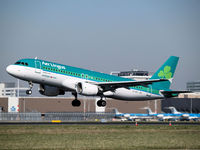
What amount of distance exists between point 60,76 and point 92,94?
6.19 m

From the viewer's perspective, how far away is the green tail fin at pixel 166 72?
224 feet

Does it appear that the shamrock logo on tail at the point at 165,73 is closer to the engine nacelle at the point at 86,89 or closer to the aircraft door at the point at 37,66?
the engine nacelle at the point at 86,89

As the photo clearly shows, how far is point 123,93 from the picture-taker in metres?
63.4

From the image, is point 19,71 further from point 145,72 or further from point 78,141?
point 145,72

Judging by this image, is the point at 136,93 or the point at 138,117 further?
the point at 138,117

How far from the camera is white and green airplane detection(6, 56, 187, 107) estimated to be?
5081cm

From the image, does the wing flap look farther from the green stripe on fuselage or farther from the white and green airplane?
the green stripe on fuselage

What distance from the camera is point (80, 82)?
179 ft

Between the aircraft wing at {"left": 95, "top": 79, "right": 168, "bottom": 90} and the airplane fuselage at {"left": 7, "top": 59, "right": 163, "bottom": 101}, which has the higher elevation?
the airplane fuselage at {"left": 7, "top": 59, "right": 163, "bottom": 101}

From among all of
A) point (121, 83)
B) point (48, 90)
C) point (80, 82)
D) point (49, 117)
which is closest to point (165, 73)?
point (121, 83)

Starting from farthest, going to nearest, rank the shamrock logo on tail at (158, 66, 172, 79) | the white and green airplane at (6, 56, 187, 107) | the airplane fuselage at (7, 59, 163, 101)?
1. the shamrock logo on tail at (158, 66, 172, 79)
2. the white and green airplane at (6, 56, 187, 107)
3. the airplane fuselage at (7, 59, 163, 101)

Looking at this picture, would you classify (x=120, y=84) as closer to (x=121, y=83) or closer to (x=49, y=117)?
(x=121, y=83)

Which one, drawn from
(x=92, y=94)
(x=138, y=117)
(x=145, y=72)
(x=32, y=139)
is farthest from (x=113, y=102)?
(x=32, y=139)

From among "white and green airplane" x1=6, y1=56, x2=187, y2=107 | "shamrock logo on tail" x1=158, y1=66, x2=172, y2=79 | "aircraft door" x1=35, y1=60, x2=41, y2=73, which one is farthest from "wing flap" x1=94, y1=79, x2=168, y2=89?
"shamrock logo on tail" x1=158, y1=66, x2=172, y2=79
